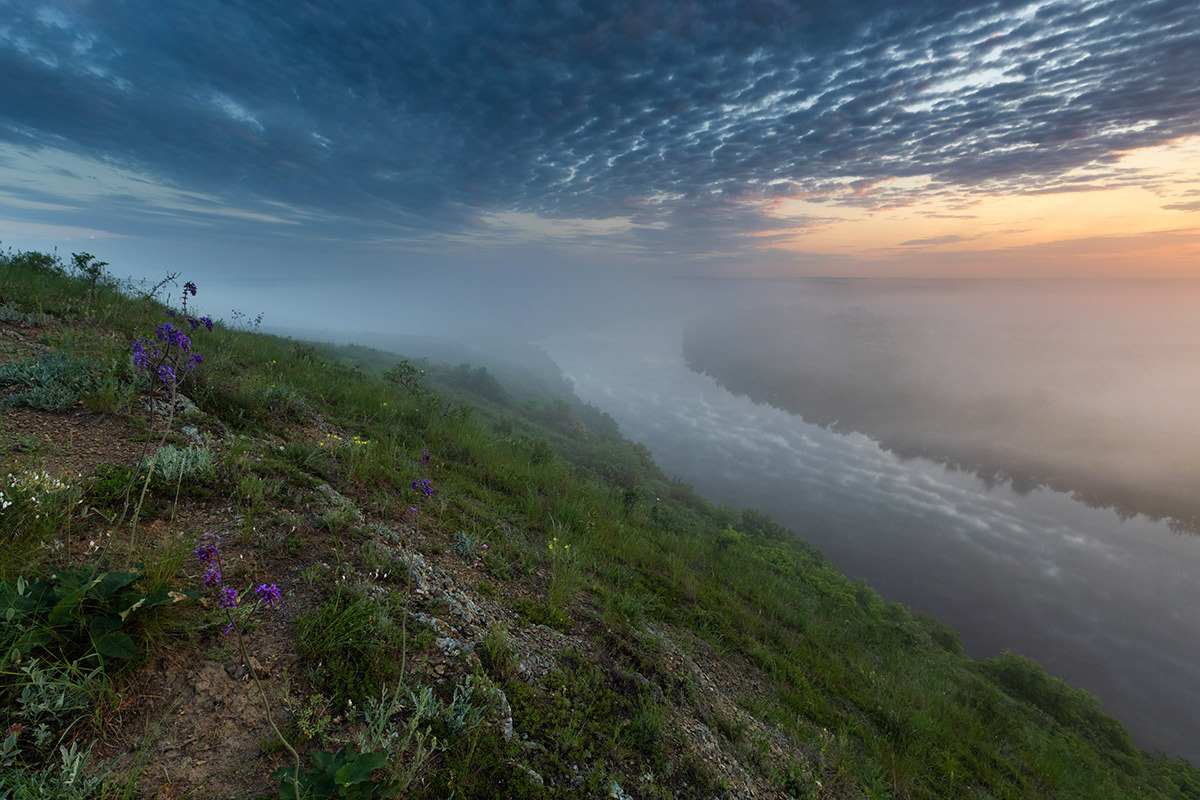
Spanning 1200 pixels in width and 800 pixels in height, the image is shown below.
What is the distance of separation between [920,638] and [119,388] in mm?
23347

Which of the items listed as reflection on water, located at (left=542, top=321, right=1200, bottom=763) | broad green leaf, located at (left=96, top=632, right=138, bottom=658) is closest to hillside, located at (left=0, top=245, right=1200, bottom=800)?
broad green leaf, located at (left=96, top=632, right=138, bottom=658)

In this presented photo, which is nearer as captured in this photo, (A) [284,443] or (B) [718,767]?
(B) [718,767]

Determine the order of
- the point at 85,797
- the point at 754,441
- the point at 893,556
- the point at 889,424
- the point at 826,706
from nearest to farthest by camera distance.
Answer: the point at 85,797 < the point at 826,706 < the point at 893,556 < the point at 754,441 < the point at 889,424

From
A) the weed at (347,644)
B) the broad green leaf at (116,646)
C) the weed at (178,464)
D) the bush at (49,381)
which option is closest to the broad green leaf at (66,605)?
the broad green leaf at (116,646)

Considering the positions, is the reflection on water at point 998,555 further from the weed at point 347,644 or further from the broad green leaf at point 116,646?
the broad green leaf at point 116,646

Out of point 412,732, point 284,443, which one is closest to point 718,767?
point 412,732

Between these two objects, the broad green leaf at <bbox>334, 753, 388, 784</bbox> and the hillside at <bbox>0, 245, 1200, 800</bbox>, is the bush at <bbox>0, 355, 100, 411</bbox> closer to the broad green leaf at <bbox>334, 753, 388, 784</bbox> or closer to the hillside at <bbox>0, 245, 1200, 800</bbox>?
the hillside at <bbox>0, 245, 1200, 800</bbox>

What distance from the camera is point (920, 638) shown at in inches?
635

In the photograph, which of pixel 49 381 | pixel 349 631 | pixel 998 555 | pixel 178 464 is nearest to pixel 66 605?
pixel 349 631

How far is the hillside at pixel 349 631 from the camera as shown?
76.2 inches

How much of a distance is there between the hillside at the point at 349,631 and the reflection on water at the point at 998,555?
130 feet

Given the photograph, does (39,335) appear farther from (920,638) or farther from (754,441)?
(754,441)

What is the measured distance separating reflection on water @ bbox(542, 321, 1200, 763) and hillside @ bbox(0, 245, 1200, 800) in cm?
3953

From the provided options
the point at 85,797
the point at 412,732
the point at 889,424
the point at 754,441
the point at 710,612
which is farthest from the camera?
the point at 889,424
